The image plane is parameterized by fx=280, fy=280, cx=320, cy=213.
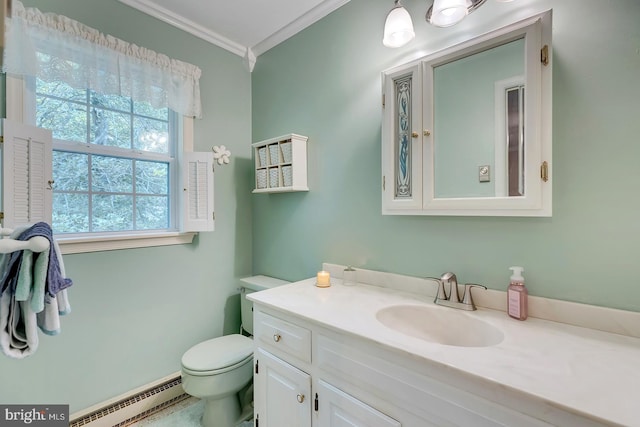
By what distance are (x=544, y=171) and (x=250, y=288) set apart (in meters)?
1.80

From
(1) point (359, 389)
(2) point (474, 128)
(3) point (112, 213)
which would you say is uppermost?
(2) point (474, 128)

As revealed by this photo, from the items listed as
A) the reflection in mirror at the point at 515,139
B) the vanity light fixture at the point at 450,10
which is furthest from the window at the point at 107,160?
the reflection in mirror at the point at 515,139

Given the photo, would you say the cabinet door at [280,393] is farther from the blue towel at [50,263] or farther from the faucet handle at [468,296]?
the blue towel at [50,263]

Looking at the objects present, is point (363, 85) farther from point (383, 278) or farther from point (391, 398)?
point (391, 398)

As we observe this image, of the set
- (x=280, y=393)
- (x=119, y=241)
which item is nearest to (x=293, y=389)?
(x=280, y=393)

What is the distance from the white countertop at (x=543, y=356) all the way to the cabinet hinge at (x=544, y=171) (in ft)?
1.68

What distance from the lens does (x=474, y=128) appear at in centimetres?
117

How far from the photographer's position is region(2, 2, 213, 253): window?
4.33 feet

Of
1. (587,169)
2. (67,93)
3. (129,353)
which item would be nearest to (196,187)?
(67,93)

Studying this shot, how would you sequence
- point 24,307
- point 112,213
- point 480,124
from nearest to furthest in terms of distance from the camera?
point 24,307, point 480,124, point 112,213

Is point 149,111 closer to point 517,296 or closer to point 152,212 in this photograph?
point 152,212

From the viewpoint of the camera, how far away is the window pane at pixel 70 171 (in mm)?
1505

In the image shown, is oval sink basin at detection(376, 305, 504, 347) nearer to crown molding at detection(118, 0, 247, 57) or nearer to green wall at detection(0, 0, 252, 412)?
green wall at detection(0, 0, 252, 412)

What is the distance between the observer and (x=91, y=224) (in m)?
1.62
